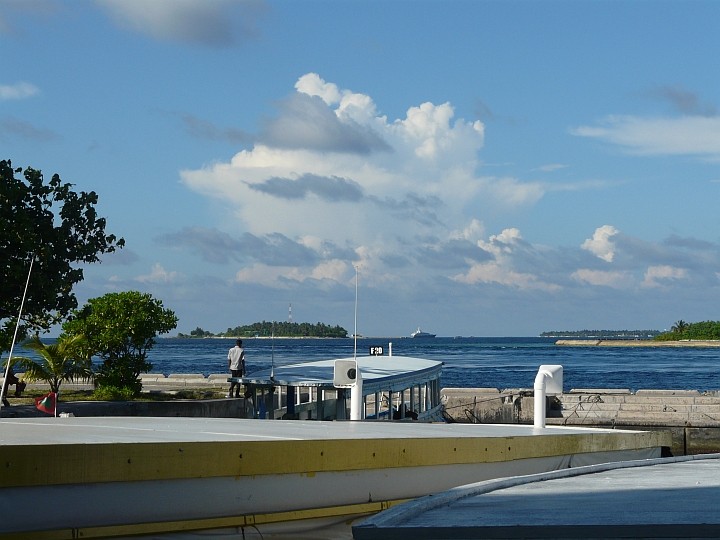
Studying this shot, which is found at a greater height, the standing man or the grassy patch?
the standing man

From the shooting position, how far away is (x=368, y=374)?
17.1 m

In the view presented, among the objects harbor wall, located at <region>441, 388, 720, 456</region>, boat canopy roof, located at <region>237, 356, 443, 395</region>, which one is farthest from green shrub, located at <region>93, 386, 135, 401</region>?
boat canopy roof, located at <region>237, 356, 443, 395</region>

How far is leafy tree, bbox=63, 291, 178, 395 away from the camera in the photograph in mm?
28469

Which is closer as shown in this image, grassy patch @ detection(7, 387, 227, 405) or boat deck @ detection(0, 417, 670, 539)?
boat deck @ detection(0, 417, 670, 539)

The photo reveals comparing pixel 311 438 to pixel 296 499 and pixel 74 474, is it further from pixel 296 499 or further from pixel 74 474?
pixel 74 474

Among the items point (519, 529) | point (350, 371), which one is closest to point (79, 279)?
point (350, 371)

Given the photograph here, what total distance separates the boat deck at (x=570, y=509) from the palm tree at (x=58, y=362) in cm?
2178

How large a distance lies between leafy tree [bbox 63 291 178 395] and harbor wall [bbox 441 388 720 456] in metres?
9.28

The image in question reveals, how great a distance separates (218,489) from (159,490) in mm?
570

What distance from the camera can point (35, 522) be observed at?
841cm

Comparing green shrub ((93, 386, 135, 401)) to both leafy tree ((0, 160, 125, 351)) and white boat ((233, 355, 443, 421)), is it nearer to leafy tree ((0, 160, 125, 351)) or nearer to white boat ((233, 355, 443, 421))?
leafy tree ((0, 160, 125, 351))

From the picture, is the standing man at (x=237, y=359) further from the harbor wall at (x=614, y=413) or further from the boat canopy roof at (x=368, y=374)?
the boat canopy roof at (x=368, y=374)

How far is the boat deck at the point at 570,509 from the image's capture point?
18.4 ft

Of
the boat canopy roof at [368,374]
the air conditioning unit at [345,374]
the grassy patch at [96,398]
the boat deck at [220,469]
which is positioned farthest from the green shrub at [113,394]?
the boat deck at [220,469]
